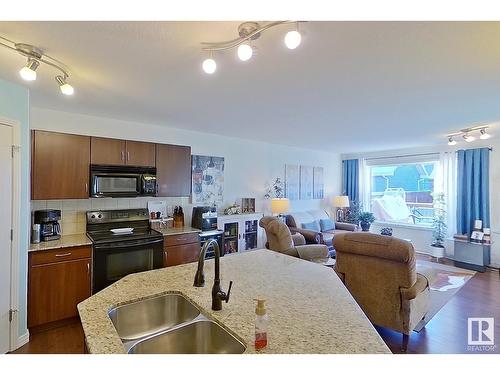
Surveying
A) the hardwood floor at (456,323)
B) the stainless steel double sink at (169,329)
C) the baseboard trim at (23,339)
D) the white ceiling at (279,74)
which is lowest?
the hardwood floor at (456,323)

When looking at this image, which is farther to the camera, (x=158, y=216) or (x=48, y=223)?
(x=158, y=216)

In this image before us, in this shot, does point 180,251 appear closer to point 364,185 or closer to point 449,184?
point 364,185

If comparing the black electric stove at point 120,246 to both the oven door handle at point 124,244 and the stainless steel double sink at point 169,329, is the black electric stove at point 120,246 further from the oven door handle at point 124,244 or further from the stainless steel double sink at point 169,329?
the stainless steel double sink at point 169,329

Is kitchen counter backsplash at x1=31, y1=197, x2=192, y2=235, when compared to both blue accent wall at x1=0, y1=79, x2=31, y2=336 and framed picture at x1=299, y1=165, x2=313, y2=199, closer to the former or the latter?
blue accent wall at x1=0, y1=79, x2=31, y2=336

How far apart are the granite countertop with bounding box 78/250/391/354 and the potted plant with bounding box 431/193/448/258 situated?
475 centimetres

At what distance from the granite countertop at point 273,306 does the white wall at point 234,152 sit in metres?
2.53

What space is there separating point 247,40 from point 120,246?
255 centimetres

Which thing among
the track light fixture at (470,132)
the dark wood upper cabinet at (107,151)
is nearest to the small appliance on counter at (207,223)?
the dark wood upper cabinet at (107,151)

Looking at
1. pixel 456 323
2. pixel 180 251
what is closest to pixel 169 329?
pixel 180 251

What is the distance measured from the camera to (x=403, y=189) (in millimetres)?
6355

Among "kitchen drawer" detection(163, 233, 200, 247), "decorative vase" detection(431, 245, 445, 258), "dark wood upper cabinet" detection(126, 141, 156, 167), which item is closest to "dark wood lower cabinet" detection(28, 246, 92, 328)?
"kitchen drawer" detection(163, 233, 200, 247)

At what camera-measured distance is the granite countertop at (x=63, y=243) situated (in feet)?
8.68

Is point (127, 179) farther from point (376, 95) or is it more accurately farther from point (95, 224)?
point (376, 95)
